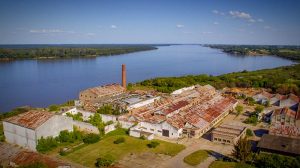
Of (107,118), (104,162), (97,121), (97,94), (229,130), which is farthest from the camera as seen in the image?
(97,94)

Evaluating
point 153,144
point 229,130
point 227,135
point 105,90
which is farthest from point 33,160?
point 105,90

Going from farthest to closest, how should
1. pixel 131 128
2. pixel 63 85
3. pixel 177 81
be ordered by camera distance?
pixel 63 85 < pixel 177 81 < pixel 131 128

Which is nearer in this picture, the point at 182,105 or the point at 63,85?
the point at 182,105

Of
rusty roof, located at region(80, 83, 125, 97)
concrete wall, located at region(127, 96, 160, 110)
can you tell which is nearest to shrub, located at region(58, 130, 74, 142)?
concrete wall, located at region(127, 96, 160, 110)

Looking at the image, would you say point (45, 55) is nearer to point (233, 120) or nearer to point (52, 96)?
point (52, 96)

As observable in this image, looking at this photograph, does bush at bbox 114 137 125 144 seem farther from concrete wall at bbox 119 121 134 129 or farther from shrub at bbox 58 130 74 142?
shrub at bbox 58 130 74 142

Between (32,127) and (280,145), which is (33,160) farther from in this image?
(280,145)

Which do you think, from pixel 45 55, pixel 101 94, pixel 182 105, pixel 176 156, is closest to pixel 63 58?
pixel 45 55
